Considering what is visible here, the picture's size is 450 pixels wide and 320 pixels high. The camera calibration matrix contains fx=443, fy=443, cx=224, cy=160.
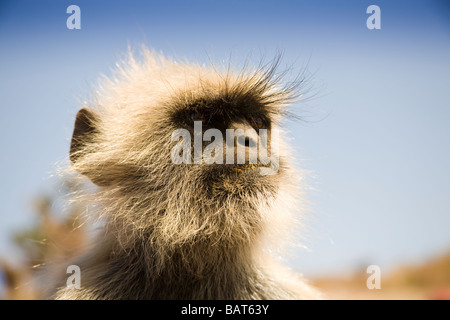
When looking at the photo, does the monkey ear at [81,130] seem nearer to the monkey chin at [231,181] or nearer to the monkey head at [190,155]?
the monkey head at [190,155]

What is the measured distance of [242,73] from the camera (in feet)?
10.2

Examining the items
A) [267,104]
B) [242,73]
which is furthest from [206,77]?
[267,104]

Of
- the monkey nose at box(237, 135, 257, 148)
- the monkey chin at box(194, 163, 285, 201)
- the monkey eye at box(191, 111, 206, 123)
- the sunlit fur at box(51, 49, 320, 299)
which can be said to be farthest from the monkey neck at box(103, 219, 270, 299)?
the monkey eye at box(191, 111, 206, 123)

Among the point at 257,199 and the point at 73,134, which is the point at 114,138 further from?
the point at 257,199

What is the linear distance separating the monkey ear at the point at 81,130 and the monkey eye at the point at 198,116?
0.82 meters

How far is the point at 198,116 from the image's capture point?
111 inches

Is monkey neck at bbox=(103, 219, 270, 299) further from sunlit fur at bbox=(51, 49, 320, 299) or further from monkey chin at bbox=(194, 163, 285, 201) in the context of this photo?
monkey chin at bbox=(194, 163, 285, 201)

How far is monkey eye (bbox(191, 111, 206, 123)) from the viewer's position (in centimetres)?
280

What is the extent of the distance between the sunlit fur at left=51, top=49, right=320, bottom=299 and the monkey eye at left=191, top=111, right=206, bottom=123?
0.05 meters

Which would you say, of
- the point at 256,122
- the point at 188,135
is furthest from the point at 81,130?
the point at 256,122

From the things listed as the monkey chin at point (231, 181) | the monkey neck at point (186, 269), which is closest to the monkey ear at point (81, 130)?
the monkey neck at point (186, 269)

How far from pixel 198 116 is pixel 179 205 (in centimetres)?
59

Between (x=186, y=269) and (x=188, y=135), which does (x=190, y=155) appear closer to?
(x=188, y=135)
